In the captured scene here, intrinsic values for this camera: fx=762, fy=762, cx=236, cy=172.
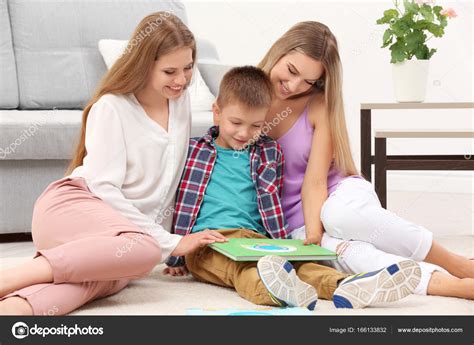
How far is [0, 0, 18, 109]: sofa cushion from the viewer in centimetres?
290

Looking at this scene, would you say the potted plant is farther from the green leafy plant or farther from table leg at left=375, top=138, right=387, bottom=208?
table leg at left=375, top=138, right=387, bottom=208

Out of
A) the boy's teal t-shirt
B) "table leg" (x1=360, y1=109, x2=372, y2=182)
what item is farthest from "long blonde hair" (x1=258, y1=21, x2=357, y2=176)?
"table leg" (x1=360, y1=109, x2=372, y2=182)

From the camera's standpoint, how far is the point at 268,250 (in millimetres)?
1595

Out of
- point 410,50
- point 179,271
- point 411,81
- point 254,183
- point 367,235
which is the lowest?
point 179,271

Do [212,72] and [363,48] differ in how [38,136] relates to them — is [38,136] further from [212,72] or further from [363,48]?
[363,48]

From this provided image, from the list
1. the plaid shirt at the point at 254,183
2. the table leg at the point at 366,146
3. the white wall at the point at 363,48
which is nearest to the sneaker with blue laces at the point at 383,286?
the plaid shirt at the point at 254,183

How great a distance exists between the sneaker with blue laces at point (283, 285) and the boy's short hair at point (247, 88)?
0.46 metres

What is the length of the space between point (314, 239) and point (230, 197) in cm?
22

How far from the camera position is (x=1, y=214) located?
250 cm

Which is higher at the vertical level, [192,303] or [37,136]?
[37,136]

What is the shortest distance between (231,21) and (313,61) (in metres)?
2.09

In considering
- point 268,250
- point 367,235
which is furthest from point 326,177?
point 268,250

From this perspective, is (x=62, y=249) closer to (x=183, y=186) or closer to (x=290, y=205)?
(x=183, y=186)
